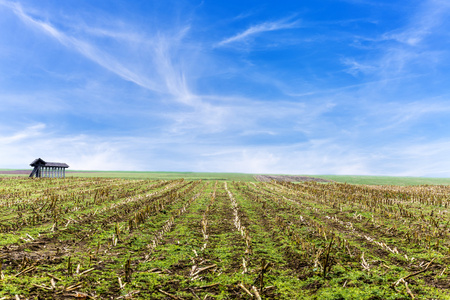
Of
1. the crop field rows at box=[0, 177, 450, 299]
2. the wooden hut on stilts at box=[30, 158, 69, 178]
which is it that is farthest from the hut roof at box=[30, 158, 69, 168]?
the crop field rows at box=[0, 177, 450, 299]

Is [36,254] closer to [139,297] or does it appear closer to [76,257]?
[76,257]

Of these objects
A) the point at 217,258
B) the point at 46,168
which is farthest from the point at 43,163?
the point at 217,258

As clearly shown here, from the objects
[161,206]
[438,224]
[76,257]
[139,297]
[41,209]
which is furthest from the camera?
[161,206]

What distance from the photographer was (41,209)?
54.7ft

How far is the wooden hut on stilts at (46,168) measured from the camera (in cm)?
5944

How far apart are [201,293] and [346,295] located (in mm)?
3631

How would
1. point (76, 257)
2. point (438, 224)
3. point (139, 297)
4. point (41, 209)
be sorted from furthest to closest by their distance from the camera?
point (41, 209) → point (438, 224) → point (76, 257) → point (139, 297)

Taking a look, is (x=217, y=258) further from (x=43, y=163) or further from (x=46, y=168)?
(x=46, y=168)

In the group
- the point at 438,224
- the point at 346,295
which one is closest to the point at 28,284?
the point at 346,295

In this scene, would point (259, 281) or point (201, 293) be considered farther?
point (259, 281)

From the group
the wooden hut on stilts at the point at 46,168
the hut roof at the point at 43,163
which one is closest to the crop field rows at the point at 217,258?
the hut roof at the point at 43,163

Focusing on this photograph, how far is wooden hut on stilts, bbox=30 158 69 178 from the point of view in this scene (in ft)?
195

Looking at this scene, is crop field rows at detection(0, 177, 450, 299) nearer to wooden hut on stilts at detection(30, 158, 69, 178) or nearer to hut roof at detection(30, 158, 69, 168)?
hut roof at detection(30, 158, 69, 168)

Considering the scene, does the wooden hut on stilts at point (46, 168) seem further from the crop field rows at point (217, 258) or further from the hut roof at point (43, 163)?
the crop field rows at point (217, 258)
